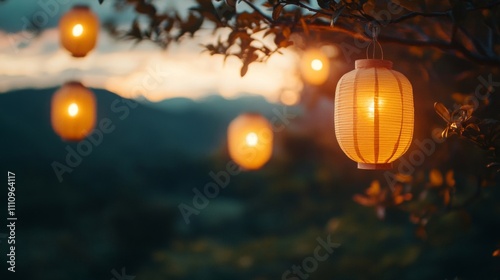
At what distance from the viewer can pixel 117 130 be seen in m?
9.09

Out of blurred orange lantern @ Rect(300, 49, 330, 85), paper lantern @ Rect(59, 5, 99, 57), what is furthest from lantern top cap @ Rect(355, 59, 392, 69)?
blurred orange lantern @ Rect(300, 49, 330, 85)

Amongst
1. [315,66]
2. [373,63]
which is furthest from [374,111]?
[315,66]

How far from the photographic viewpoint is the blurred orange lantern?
5.02 metres

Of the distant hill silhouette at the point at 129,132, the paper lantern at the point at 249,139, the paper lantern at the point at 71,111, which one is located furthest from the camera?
the distant hill silhouette at the point at 129,132

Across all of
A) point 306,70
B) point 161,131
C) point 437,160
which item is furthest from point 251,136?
point 161,131

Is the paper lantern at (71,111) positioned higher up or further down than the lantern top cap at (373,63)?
higher up

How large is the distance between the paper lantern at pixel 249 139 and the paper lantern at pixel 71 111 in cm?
155

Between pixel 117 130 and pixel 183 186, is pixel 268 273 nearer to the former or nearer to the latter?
pixel 183 186

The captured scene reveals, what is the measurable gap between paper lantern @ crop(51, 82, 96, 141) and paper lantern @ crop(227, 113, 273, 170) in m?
1.55

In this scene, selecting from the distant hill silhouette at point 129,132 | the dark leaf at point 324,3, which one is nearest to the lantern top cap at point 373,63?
the dark leaf at point 324,3

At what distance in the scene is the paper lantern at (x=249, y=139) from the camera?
18.3 ft

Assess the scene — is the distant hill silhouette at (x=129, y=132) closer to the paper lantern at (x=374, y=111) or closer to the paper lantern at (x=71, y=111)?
the paper lantern at (x=71, y=111)

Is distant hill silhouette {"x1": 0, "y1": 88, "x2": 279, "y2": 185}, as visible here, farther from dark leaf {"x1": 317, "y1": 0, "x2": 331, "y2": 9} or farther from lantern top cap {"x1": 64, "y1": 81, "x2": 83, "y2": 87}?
dark leaf {"x1": 317, "y1": 0, "x2": 331, "y2": 9}

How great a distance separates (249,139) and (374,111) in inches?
125
